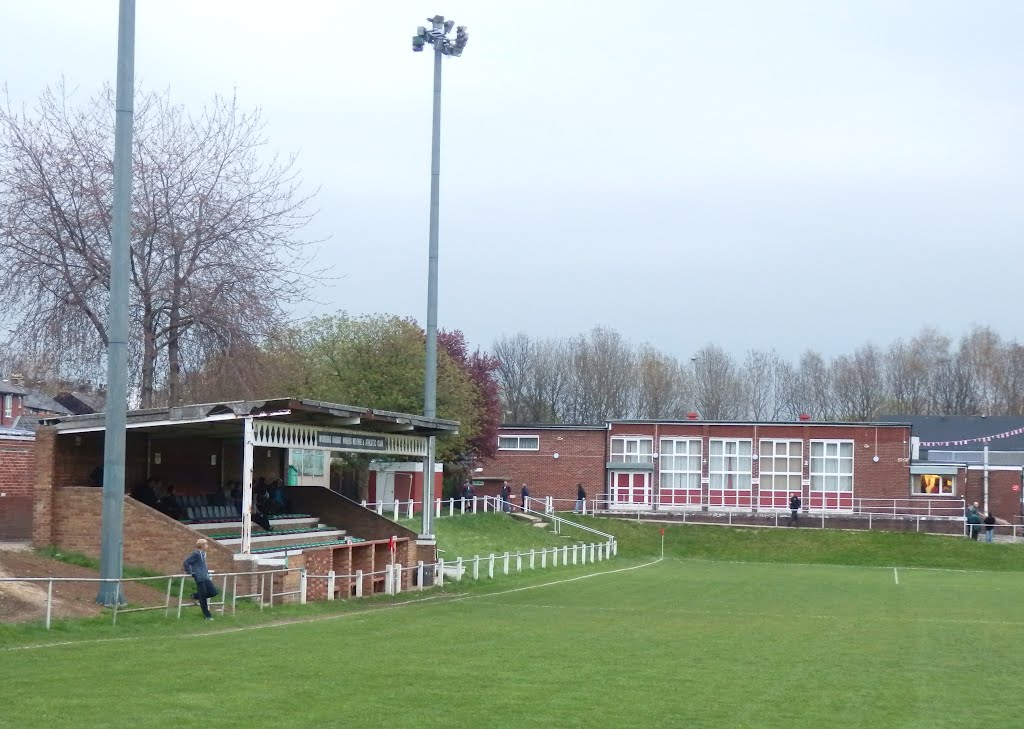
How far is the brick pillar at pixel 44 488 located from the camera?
23609 mm

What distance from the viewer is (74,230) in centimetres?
2798

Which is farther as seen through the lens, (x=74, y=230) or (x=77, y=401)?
(x=77, y=401)

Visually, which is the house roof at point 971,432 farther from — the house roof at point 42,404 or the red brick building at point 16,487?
the red brick building at point 16,487

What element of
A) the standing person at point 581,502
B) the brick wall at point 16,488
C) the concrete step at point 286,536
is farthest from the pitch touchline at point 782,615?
the standing person at point 581,502

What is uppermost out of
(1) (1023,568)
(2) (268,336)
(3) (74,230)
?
(3) (74,230)

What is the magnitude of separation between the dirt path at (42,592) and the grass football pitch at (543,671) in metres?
1.68

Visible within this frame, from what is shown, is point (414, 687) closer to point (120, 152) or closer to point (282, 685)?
point (282, 685)

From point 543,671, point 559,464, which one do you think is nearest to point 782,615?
point 543,671

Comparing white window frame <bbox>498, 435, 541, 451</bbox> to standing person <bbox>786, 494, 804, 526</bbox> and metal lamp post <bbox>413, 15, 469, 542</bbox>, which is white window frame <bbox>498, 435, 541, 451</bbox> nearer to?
standing person <bbox>786, 494, 804, 526</bbox>

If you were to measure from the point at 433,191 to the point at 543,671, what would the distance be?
1807 centimetres

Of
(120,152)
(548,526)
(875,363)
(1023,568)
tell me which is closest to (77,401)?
(548,526)

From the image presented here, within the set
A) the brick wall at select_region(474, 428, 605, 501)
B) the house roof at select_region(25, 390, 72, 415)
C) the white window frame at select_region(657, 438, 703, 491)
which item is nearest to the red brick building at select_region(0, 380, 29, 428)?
the house roof at select_region(25, 390, 72, 415)

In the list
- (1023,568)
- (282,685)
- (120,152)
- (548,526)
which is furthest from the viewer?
(548,526)

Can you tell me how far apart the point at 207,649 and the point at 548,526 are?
124ft
